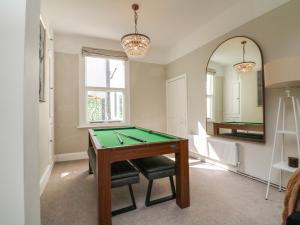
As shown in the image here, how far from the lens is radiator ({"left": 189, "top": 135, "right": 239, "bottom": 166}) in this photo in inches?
112

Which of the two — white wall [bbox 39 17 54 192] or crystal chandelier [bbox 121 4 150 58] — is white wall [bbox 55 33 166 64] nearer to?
white wall [bbox 39 17 54 192]

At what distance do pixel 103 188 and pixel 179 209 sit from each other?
91 cm

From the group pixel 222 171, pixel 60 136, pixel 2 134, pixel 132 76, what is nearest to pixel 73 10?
pixel 132 76

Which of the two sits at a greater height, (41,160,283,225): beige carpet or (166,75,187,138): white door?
(166,75,187,138): white door

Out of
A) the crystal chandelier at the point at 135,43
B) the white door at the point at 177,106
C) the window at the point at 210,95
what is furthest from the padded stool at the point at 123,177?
the white door at the point at 177,106

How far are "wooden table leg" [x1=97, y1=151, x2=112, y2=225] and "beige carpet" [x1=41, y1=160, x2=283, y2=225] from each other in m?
0.17

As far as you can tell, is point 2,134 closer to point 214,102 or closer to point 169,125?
point 214,102

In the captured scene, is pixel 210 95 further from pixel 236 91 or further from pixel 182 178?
pixel 182 178

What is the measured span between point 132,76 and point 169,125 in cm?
180

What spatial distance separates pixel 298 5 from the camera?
6.77ft

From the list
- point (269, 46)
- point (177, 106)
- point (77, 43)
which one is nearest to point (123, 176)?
point (269, 46)

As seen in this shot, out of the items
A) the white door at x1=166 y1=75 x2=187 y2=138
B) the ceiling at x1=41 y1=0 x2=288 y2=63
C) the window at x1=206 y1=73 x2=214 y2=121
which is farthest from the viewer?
the white door at x1=166 y1=75 x2=187 y2=138

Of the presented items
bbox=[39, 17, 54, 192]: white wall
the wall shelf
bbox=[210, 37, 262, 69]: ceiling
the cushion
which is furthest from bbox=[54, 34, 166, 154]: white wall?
the wall shelf

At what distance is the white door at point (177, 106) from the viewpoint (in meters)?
4.21
